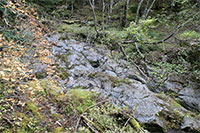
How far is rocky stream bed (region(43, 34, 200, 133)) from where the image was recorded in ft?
12.3

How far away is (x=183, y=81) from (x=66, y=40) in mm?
8097

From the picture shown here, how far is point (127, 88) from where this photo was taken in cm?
491

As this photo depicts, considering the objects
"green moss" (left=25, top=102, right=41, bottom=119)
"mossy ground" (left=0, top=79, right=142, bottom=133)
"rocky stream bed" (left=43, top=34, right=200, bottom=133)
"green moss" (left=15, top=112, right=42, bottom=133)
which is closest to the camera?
"green moss" (left=15, top=112, right=42, bottom=133)

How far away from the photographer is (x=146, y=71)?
7.05m

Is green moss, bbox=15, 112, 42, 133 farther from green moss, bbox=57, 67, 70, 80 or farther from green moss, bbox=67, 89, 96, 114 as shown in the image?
green moss, bbox=57, 67, 70, 80

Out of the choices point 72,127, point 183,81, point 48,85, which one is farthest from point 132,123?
point 183,81

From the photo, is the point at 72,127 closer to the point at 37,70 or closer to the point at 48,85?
the point at 48,85

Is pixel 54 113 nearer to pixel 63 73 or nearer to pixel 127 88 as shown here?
pixel 63 73

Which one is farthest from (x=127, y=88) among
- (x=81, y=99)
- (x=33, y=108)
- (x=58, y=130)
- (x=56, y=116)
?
(x=33, y=108)

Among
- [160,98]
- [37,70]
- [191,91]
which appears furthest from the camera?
[191,91]

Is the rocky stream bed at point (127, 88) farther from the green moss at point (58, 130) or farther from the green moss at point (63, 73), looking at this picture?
the green moss at point (58, 130)

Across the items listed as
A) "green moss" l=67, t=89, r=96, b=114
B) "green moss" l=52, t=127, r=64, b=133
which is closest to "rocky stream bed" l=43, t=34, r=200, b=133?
"green moss" l=67, t=89, r=96, b=114

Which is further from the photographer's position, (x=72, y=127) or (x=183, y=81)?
(x=183, y=81)

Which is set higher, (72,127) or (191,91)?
(72,127)
